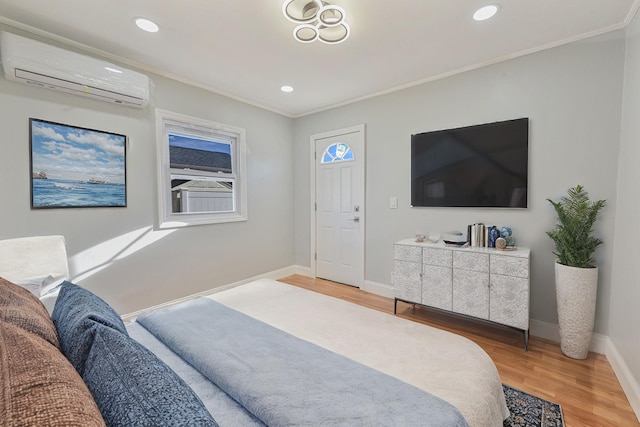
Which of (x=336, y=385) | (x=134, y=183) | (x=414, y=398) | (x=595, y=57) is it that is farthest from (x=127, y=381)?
(x=595, y=57)

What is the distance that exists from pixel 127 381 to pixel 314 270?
372cm

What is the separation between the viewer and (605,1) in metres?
1.86

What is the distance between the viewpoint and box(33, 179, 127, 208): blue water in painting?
2.22 m

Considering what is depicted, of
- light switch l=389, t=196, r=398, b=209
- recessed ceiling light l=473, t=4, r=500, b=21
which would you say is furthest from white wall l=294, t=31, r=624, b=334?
recessed ceiling light l=473, t=4, r=500, b=21

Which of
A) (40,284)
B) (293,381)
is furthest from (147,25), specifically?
(293,381)

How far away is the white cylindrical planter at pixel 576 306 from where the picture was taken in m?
2.03

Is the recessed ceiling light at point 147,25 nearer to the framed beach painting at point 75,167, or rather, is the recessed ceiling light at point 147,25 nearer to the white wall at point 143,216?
the white wall at point 143,216

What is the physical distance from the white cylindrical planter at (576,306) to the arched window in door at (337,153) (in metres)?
2.49

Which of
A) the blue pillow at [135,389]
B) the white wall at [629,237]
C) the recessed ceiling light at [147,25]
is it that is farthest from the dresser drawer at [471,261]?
the recessed ceiling light at [147,25]

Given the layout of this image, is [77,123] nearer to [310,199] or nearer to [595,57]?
[310,199]

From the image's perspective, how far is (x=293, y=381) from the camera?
979mm

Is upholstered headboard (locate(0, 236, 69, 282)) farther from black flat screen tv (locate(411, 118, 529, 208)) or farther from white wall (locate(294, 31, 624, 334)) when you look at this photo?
black flat screen tv (locate(411, 118, 529, 208))

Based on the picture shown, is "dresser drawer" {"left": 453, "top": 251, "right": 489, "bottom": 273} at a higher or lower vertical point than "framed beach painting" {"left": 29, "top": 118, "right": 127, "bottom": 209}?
lower

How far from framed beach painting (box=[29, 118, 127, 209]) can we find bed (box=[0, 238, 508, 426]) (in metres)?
1.56
